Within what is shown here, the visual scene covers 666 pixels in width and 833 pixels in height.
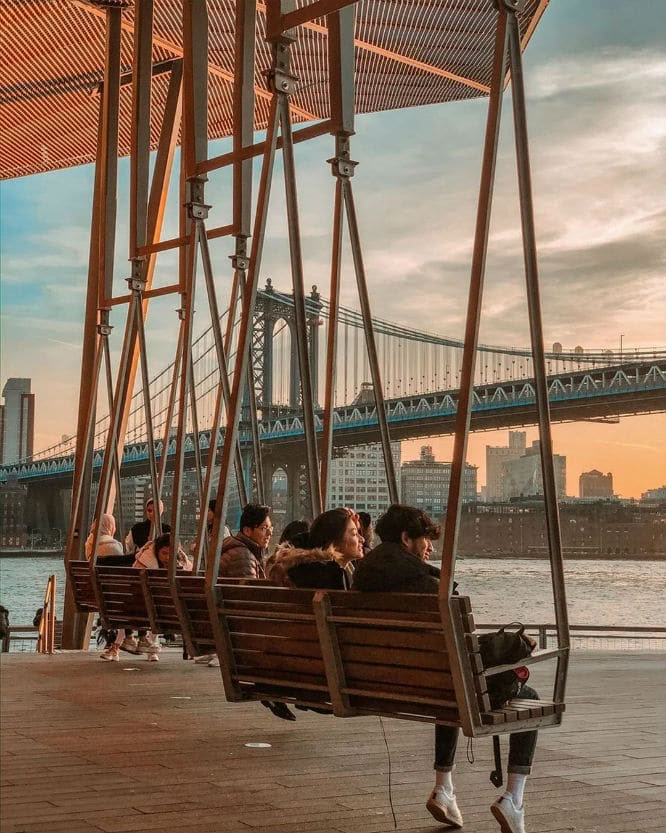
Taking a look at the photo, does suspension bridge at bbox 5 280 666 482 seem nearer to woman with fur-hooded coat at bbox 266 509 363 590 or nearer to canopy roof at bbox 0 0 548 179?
canopy roof at bbox 0 0 548 179

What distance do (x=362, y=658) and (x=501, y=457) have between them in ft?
66.0

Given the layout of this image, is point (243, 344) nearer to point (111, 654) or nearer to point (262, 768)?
point (262, 768)

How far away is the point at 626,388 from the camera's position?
21.6m

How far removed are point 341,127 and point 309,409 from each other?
4.56 feet

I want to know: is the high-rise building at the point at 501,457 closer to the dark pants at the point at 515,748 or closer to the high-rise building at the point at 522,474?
the high-rise building at the point at 522,474

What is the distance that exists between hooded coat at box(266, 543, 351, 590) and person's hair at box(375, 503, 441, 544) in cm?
56

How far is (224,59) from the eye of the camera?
13141 millimetres

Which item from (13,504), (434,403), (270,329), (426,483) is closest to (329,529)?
(426,483)

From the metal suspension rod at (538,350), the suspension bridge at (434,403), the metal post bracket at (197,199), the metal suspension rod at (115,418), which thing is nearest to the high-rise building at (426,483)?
the suspension bridge at (434,403)

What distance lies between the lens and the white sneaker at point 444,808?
10.4 ft

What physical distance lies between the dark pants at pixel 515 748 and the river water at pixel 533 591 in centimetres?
2193

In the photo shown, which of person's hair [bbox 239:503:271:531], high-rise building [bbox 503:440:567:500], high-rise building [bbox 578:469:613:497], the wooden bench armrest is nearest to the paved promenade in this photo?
the wooden bench armrest

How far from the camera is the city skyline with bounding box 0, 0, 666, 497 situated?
29.2 m

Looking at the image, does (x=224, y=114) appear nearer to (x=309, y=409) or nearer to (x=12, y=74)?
(x=12, y=74)
